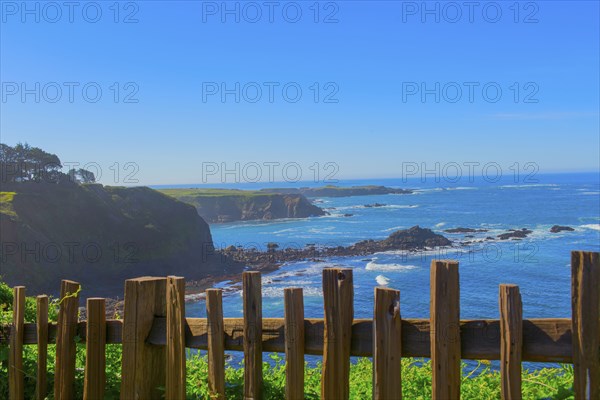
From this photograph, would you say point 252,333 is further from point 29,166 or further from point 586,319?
point 29,166

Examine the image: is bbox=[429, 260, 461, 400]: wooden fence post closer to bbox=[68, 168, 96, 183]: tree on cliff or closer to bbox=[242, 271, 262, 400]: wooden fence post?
bbox=[242, 271, 262, 400]: wooden fence post

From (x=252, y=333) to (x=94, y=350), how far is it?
142cm

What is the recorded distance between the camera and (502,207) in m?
140

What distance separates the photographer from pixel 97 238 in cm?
6481

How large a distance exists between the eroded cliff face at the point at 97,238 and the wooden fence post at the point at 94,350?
48993 millimetres

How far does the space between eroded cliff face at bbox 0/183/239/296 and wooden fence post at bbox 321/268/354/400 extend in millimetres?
50603

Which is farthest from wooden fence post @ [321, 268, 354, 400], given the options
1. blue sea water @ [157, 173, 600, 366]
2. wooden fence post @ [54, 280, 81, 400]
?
blue sea water @ [157, 173, 600, 366]

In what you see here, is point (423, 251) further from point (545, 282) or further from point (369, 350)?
point (369, 350)

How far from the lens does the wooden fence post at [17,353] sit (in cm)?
481

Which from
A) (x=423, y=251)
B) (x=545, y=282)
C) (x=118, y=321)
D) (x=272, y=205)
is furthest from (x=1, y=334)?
(x=272, y=205)

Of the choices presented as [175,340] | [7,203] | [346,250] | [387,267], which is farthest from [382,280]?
[175,340]

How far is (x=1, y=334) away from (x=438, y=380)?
395 centimetres

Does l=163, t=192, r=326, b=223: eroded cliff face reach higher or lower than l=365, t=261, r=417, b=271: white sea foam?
higher

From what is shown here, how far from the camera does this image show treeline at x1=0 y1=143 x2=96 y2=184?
6206 centimetres
